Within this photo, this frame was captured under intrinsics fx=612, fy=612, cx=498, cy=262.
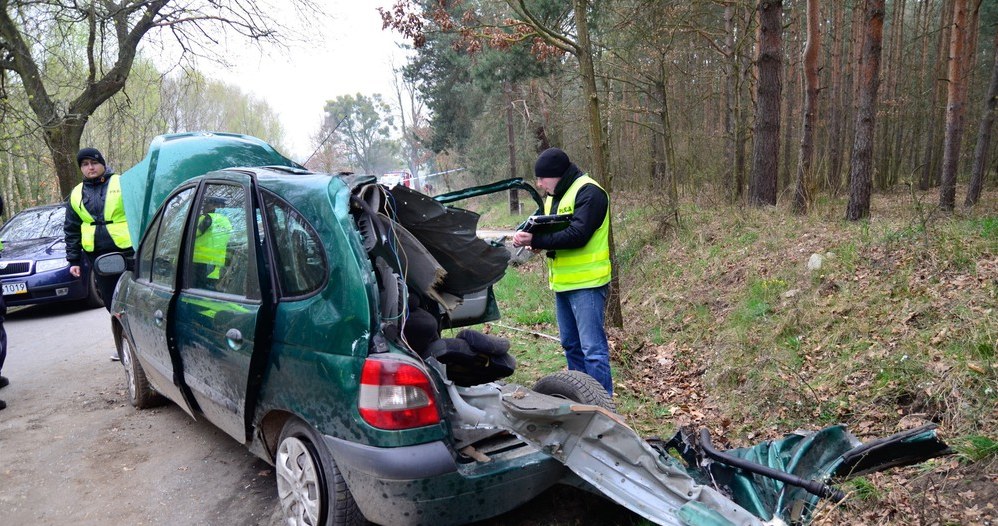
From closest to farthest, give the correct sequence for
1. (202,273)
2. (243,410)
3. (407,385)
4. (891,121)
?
(407,385), (243,410), (202,273), (891,121)

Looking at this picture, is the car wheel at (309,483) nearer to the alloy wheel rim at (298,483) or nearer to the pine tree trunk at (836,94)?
the alloy wheel rim at (298,483)

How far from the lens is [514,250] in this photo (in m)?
4.31

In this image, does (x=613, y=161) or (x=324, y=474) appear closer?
(x=324, y=474)

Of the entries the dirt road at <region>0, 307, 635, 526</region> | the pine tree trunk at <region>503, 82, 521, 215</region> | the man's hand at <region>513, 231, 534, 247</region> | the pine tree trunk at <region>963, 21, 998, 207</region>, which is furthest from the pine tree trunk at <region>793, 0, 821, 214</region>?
the pine tree trunk at <region>503, 82, 521, 215</region>

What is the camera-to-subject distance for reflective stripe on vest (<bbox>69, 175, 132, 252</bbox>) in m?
6.20

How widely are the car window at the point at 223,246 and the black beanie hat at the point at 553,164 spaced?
1925 millimetres

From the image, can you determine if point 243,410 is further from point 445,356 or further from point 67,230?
point 67,230

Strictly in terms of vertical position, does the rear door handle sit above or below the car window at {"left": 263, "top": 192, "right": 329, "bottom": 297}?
below

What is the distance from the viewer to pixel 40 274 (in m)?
9.29

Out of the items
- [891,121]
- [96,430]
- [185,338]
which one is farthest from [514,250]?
[891,121]

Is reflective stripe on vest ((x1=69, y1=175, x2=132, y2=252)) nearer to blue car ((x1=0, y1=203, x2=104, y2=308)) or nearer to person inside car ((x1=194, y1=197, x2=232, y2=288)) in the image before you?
person inside car ((x1=194, y1=197, x2=232, y2=288))

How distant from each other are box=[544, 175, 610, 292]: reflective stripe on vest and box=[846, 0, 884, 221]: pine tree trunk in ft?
18.3

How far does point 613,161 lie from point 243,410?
16.4m

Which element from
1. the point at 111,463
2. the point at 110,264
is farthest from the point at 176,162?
the point at 111,463
